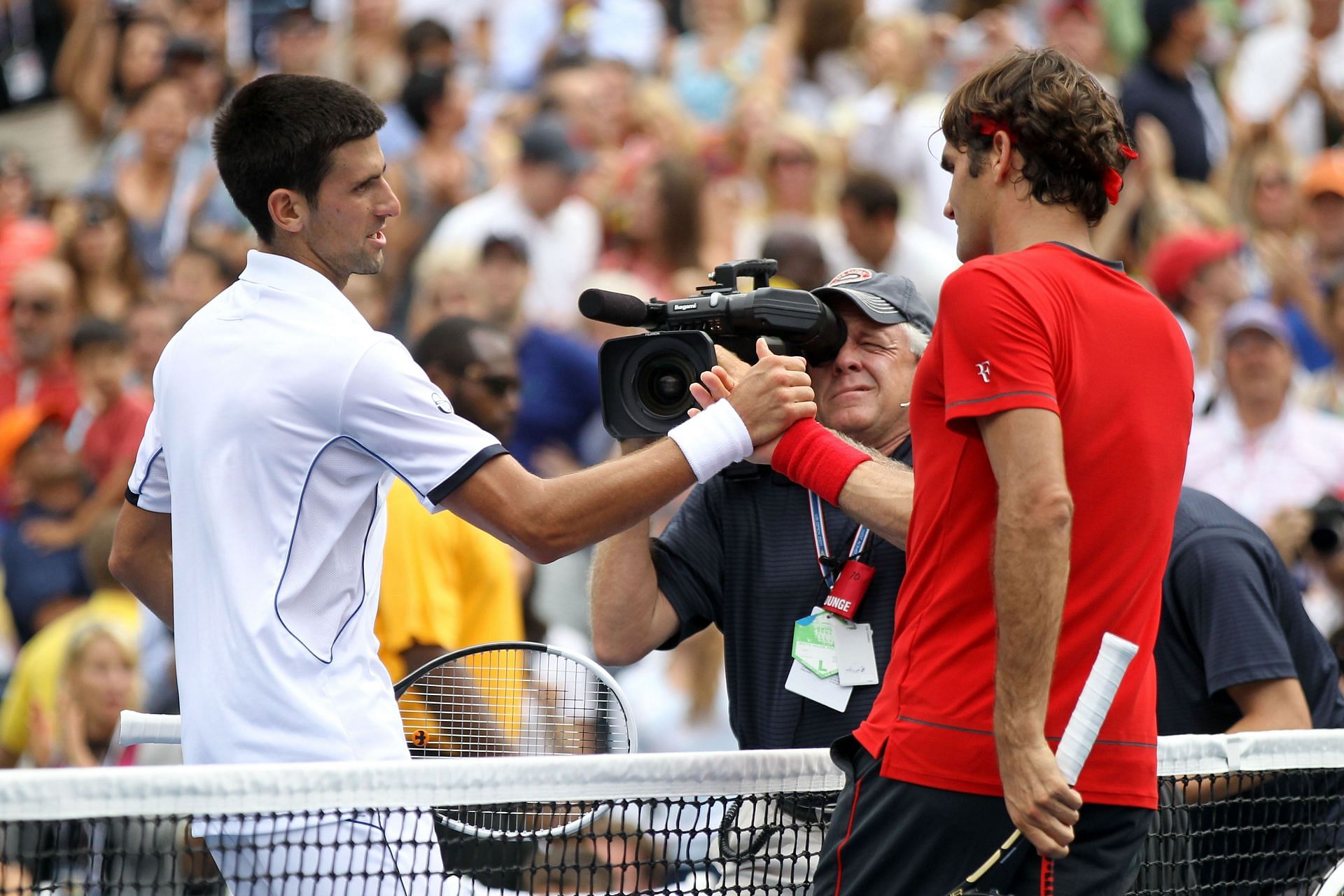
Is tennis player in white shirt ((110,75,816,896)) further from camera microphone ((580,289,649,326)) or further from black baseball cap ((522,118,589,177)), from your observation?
black baseball cap ((522,118,589,177))

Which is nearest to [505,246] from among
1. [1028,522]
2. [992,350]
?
[992,350]

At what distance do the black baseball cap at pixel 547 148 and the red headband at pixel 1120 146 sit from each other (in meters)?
6.02

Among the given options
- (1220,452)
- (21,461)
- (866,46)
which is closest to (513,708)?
(1220,452)

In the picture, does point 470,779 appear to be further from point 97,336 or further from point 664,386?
point 97,336

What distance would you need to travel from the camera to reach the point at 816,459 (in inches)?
138

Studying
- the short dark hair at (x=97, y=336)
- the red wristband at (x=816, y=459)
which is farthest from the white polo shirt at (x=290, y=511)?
the short dark hair at (x=97, y=336)

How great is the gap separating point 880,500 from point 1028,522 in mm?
805

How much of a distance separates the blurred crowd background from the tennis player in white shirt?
1.96 m

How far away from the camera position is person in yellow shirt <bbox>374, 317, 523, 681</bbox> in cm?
506

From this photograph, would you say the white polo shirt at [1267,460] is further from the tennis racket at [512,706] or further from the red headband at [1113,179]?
the red headband at [1113,179]

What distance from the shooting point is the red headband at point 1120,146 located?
Answer: 2.92 meters

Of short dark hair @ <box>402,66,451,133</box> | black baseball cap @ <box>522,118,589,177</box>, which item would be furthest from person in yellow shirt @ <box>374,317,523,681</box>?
short dark hair @ <box>402,66,451,133</box>

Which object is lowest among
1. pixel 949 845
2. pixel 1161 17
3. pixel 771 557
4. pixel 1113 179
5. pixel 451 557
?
pixel 949 845

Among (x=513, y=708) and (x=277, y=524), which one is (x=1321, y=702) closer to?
(x=513, y=708)
